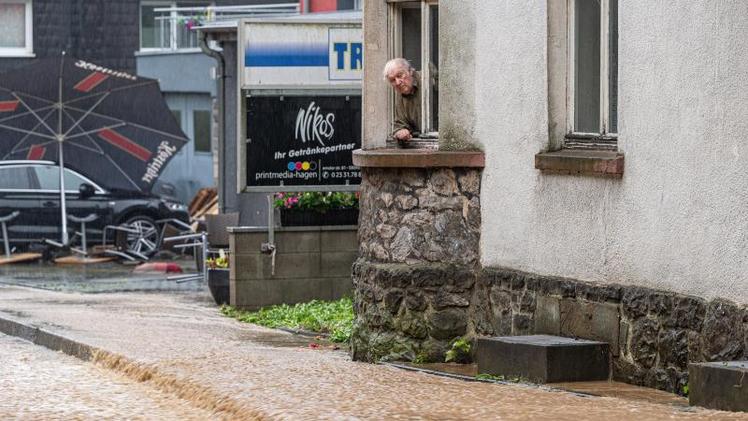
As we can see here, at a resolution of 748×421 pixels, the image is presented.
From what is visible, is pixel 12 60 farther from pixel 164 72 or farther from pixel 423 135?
pixel 423 135

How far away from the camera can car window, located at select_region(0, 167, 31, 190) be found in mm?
28953

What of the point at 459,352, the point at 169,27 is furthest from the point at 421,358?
the point at 169,27

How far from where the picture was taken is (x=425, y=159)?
507 inches

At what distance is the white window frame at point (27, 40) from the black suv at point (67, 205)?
573 inches

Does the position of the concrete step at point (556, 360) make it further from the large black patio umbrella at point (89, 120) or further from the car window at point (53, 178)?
the car window at point (53, 178)

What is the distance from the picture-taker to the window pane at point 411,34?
45.9ft

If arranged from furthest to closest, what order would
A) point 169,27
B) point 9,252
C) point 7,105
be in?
point 169,27
point 9,252
point 7,105

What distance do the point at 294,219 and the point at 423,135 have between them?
5.31 meters

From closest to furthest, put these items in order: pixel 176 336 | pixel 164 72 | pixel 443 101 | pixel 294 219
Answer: pixel 443 101 → pixel 176 336 → pixel 294 219 → pixel 164 72

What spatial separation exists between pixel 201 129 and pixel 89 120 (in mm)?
14125

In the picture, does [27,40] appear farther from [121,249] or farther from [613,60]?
[613,60]

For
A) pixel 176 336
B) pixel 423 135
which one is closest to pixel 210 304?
pixel 176 336

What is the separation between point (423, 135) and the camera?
45.1ft

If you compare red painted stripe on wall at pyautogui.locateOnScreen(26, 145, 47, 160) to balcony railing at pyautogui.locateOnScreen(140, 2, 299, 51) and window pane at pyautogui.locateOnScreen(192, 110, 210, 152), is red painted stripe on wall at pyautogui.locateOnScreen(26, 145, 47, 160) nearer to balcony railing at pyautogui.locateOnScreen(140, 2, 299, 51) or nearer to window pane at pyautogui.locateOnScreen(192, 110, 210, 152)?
balcony railing at pyautogui.locateOnScreen(140, 2, 299, 51)
